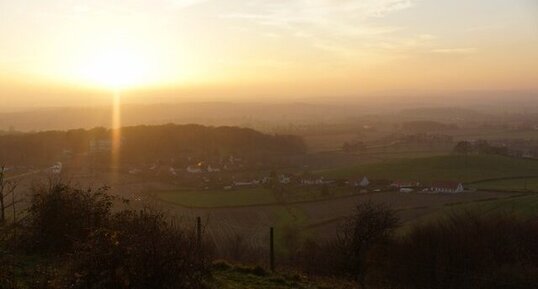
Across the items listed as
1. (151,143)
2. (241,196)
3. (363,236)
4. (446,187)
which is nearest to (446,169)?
(446,187)

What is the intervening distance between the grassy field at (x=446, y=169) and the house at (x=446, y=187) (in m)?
2.11

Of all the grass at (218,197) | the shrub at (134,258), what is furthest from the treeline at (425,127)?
the shrub at (134,258)

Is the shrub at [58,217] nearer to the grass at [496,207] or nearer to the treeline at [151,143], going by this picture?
the grass at [496,207]

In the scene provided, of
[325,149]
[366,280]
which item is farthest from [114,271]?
[325,149]

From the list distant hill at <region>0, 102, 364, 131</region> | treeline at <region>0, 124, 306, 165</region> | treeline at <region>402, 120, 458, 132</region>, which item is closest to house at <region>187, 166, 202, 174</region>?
treeline at <region>0, 124, 306, 165</region>

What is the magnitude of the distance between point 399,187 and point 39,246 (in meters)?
30.5

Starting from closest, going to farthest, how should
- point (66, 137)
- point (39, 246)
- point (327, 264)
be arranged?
point (39, 246), point (327, 264), point (66, 137)

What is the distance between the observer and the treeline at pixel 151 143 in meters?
37.9

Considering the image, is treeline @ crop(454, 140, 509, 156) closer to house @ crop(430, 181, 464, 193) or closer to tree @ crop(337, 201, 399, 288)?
house @ crop(430, 181, 464, 193)

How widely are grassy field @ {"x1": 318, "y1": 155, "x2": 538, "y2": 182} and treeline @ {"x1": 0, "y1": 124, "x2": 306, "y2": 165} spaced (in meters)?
12.0

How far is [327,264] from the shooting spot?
1421cm

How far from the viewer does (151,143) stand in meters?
47.0

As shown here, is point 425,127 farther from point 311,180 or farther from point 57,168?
point 57,168

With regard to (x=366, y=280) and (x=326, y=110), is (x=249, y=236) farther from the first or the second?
(x=326, y=110)
